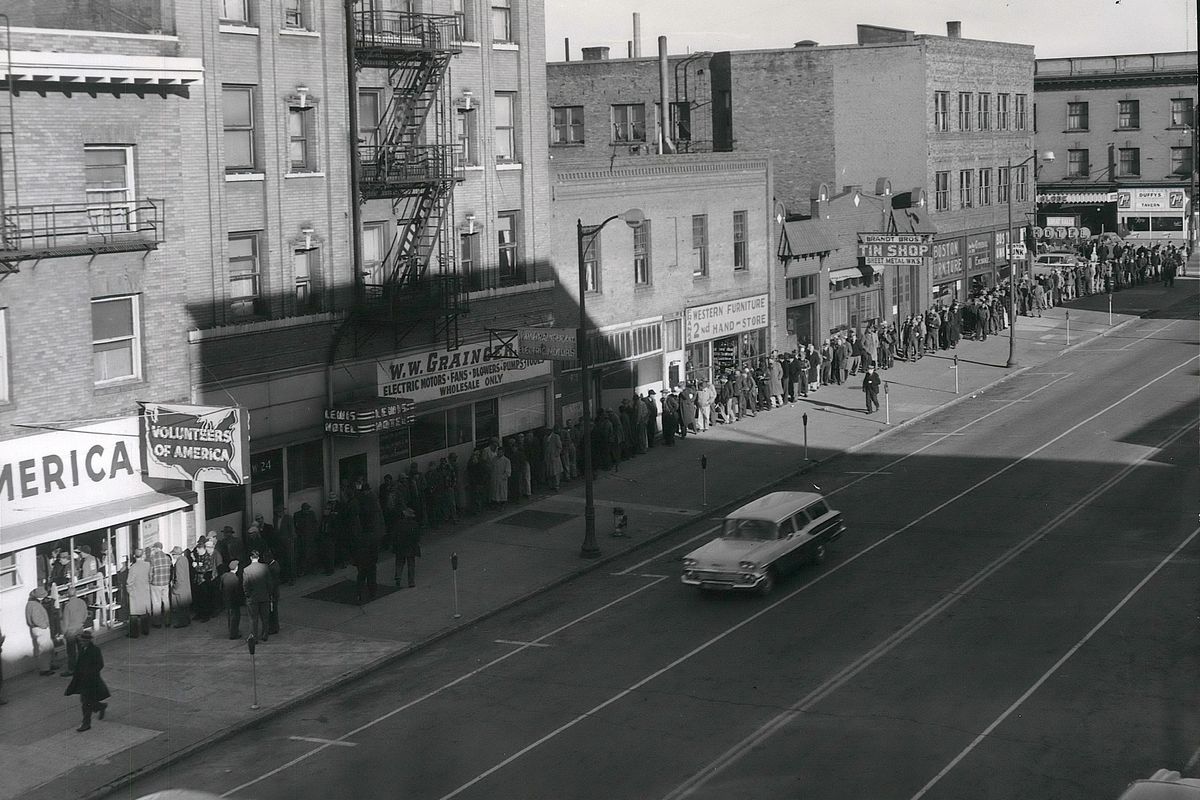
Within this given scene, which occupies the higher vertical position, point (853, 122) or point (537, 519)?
point (853, 122)

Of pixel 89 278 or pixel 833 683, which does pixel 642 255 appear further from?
pixel 833 683

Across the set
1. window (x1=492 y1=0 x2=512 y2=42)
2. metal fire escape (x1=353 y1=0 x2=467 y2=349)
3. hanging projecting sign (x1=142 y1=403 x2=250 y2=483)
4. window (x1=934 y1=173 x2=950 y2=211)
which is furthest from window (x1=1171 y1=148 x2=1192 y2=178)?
hanging projecting sign (x1=142 y1=403 x2=250 y2=483)

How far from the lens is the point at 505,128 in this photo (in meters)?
38.6

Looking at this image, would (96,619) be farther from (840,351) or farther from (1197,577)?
(840,351)

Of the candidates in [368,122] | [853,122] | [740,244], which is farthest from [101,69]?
[853,122]

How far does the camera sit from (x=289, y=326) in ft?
105

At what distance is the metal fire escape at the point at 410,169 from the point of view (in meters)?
33.7

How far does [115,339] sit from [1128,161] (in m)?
84.9

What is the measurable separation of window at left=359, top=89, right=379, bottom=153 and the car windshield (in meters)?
12.2

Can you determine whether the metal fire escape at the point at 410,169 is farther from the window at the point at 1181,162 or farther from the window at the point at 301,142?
the window at the point at 1181,162

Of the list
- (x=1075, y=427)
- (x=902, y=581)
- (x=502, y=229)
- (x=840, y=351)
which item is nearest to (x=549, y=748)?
(x=902, y=581)

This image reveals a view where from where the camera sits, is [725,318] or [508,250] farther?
[725,318]

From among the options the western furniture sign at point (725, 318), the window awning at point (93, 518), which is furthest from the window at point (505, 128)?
the window awning at point (93, 518)

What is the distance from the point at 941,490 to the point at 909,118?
30.9 m
